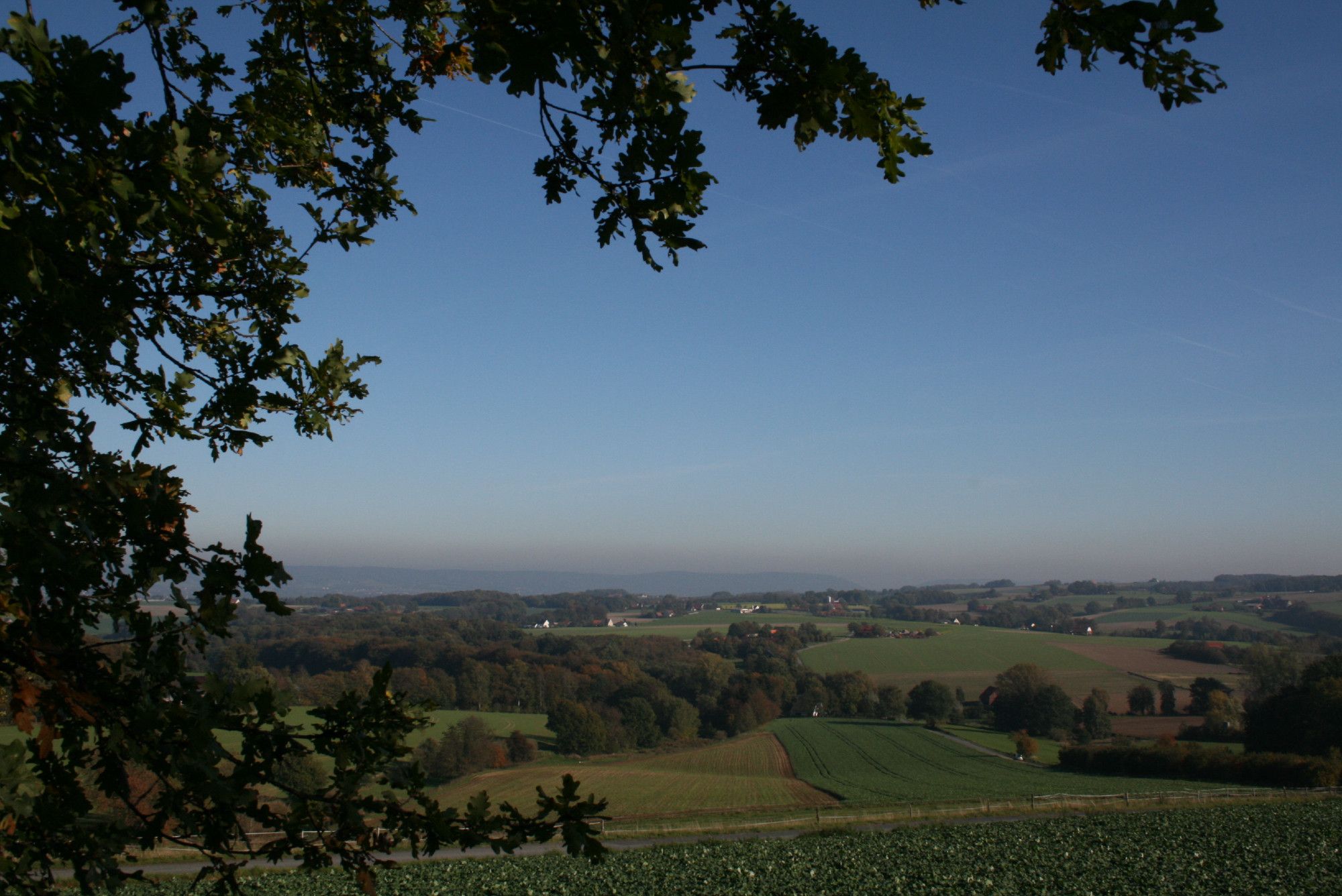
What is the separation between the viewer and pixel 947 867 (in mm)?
18312

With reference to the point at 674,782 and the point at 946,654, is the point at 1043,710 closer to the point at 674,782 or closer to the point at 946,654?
the point at 674,782

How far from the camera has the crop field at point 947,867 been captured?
16234mm

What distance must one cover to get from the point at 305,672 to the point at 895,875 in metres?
41.1

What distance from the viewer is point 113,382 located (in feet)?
11.8

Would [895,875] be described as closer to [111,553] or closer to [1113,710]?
[111,553]

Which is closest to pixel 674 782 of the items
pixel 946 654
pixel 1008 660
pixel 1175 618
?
pixel 1008 660

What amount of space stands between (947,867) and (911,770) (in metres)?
27.6

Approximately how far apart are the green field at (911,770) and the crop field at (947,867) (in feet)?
37.7

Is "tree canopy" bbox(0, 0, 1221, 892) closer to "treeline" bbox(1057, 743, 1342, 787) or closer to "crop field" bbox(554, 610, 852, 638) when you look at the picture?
"treeline" bbox(1057, 743, 1342, 787)

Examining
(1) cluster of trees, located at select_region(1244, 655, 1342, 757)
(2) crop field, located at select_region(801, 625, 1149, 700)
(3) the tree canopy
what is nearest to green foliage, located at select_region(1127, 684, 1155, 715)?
(2) crop field, located at select_region(801, 625, 1149, 700)

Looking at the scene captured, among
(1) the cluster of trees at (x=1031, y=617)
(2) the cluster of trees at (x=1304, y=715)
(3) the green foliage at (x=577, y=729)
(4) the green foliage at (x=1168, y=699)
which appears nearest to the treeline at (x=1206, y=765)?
(2) the cluster of trees at (x=1304, y=715)

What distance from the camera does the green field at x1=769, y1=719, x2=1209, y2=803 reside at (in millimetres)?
35812

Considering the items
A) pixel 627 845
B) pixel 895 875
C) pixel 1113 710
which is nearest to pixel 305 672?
pixel 627 845

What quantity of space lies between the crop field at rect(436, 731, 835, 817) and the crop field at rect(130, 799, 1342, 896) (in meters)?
10.4
